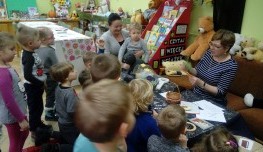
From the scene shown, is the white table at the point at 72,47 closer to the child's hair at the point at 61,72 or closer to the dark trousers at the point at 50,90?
the dark trousers at the point at 50,90

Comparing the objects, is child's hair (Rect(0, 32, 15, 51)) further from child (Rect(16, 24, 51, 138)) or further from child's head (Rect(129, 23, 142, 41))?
child's head (Rect(129, 23, 142, 41))

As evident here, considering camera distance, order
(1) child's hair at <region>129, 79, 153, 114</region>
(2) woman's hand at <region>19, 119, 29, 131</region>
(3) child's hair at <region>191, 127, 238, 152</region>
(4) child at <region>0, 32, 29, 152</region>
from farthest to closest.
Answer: (2) woman's hand at <region>19, 119, 29, 131</region>, (4) child at <region>0, 32, 29, 152</region>, (1) child's hair at <region>129, 79, 153, 114</region>, (3) child's hair at <region>191, 127, 238, 152</region>

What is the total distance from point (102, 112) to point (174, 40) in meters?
3.16

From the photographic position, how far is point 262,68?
275 cm

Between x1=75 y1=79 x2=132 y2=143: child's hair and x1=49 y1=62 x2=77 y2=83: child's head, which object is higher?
x1=75 y1=79 x2=132 y2=143: child's hair

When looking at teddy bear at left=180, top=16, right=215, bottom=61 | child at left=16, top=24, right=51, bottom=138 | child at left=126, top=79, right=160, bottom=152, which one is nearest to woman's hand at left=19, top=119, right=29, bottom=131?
child at left=16, top=24, right=51, bottom=138

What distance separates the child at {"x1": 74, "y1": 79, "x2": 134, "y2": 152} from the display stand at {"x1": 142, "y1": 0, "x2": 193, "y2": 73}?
2796 mm

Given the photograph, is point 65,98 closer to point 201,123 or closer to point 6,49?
point 6,49

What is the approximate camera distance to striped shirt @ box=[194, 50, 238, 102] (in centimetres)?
215

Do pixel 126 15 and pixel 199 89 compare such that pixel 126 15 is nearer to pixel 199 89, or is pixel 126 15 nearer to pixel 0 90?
pixel 199 89

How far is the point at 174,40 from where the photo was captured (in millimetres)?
3820

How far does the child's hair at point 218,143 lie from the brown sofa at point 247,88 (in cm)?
125

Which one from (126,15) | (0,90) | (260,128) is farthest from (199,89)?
(126,15)

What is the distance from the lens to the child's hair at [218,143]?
1276mm
